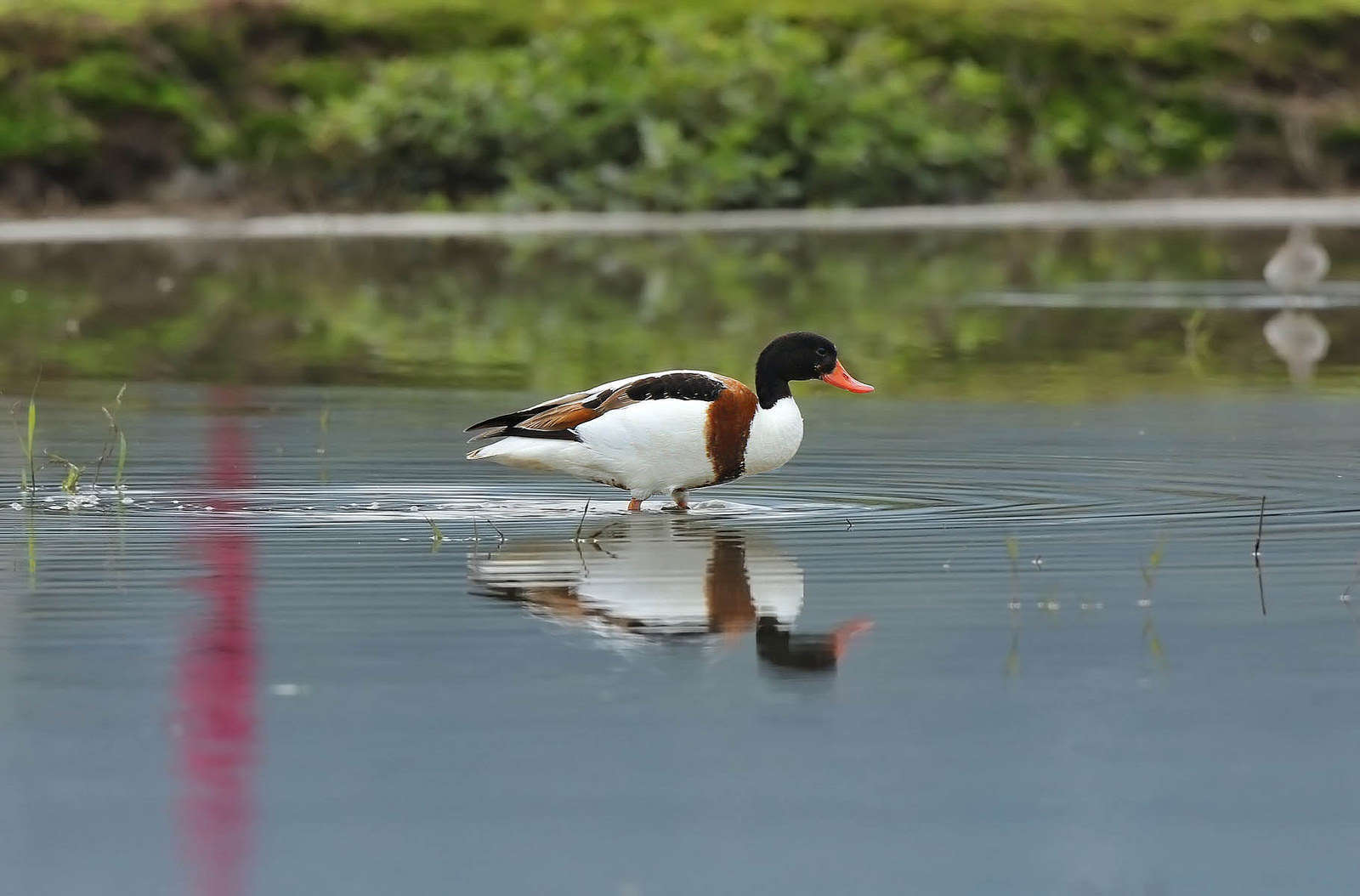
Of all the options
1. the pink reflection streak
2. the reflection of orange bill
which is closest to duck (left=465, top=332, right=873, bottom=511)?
the pink reflection streak

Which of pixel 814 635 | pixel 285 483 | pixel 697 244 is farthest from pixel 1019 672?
pixel 697 244

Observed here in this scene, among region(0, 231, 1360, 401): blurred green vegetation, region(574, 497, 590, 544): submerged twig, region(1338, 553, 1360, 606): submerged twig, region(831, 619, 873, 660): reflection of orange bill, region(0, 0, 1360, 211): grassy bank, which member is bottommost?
region(831, 619, 873, 660): reflection of orange bill

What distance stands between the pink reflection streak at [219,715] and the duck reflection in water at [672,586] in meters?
0.87

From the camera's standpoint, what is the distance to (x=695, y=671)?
8062 mm

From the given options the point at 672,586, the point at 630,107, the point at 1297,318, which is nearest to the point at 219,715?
the point at 672,586

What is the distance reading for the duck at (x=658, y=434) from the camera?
11.5 m

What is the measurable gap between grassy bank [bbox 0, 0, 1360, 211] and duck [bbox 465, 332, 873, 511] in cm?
2668

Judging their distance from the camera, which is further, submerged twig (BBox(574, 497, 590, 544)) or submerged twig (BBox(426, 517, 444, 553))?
submerged twig (BBox(574, 497, 590, 544))

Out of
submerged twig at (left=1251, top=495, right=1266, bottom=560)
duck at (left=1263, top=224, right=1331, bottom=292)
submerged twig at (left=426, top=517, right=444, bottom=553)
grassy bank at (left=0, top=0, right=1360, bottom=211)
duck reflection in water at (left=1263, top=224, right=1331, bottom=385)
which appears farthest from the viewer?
grassy bank at (left=0, top=0, right=1360, bottom=211)

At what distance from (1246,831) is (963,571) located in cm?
368

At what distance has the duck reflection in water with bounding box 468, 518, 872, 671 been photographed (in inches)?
343

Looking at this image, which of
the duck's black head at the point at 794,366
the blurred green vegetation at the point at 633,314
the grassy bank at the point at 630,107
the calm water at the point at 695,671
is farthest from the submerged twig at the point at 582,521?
the grassy bank at the point at 630,107

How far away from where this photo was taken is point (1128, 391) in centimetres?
1709

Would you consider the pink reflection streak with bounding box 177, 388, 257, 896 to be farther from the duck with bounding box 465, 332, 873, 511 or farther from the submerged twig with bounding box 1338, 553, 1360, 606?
the submerged twig with bounding box 1338, 553, 1360, 606
